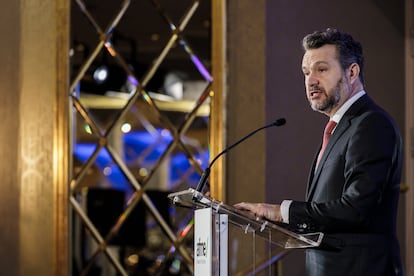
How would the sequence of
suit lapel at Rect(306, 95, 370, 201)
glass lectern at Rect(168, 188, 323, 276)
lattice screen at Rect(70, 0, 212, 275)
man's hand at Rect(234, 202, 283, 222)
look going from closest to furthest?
glass lectern at Rect(168, 188, 323, 276)
man's hand at Rect(234, 202, 283, 222)
suit lapel at Rect(306, 95, 370, 201)
lattice screen at Rect(70, 0, 212, 275)

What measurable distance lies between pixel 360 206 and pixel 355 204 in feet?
0.05

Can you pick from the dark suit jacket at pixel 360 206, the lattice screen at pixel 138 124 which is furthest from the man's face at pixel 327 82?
the lattice screen at pixel 138 124

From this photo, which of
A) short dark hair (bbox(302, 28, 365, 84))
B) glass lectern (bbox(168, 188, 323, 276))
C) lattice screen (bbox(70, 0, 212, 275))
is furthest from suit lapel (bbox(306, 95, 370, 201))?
lattice screen (bbox(70, 0, 212, 275))

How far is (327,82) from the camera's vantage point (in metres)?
3.07

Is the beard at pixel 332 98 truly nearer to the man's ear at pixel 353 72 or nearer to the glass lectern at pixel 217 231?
the man's ear at pixel 353 72

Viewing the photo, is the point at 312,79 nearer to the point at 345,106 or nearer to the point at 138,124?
the point at 345,106

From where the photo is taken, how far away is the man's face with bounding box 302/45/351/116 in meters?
3.06

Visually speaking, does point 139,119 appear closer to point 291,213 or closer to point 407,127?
point 407,127

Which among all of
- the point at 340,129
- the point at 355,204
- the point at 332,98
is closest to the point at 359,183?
the point at 355,204

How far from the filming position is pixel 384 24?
16.3 feet

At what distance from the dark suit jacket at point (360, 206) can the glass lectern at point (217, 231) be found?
0.09 m

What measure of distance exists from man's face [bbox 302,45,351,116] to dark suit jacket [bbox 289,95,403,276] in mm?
140

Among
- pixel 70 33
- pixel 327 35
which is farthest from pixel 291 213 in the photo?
pixel 70 33

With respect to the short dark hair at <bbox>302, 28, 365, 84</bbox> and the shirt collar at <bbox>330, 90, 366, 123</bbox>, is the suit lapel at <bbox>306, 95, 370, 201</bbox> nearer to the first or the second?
the shirt collar at <bbox>330, 90, 366, 123</bbox>
